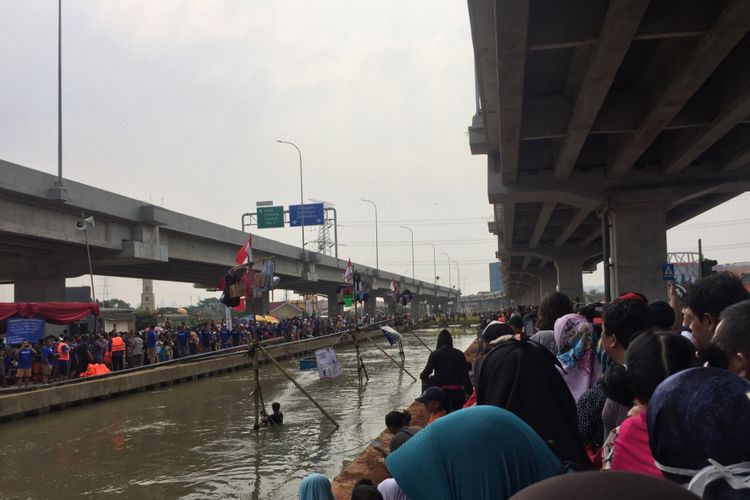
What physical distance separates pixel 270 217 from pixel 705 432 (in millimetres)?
51438

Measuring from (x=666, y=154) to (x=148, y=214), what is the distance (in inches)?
872

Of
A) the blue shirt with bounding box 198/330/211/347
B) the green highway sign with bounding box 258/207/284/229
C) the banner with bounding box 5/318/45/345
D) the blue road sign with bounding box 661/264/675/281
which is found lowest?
the blue shirt with bounding box 198/330/211/347

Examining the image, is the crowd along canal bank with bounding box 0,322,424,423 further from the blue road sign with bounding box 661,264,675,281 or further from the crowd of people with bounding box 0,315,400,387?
the blue road sign with bounding box 661,264,675,281

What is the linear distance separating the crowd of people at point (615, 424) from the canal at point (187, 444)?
7489 mm

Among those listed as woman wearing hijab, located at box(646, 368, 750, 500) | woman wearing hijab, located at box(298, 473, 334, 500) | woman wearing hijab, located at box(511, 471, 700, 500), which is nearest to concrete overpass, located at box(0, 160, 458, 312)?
woman wearing hijab, located at box(298, 473, 334, 500)

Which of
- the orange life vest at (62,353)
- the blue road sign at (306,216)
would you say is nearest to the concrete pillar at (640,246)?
the orange life vest at (62,353)

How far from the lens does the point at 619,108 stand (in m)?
15.0

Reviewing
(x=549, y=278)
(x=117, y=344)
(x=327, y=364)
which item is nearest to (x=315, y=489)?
(x=327, y=364)

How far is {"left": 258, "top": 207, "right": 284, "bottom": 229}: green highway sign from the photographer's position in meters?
52.5

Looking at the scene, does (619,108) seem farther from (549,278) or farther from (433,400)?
(549,278)

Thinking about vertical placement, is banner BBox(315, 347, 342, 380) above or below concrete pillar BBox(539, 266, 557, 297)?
below

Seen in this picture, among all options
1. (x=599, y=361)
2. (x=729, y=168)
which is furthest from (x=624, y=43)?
(x=729, y=168)

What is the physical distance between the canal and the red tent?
3.71m

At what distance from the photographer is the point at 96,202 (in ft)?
89.1
